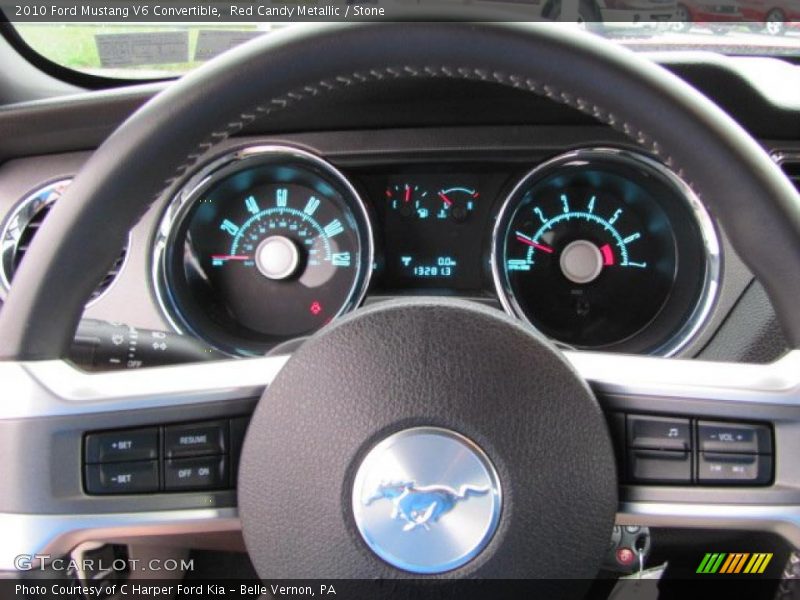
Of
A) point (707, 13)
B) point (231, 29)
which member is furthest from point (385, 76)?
point (707, 13)

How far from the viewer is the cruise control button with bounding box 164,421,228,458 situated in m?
1.10

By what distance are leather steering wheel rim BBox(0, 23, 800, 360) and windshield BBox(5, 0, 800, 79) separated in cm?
61

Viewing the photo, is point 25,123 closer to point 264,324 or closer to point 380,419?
point 264,324

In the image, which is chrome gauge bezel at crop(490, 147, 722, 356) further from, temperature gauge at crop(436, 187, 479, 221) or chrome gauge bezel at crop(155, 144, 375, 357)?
chrome gauge bezel at crop(155, 144, 375, 357)

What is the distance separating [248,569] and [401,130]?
96 cm

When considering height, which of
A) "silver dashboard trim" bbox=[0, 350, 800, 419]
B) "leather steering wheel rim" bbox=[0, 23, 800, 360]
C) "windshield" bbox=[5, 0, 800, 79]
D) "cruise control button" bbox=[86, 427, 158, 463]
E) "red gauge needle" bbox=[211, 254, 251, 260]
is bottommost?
"cruise control button" bbox=[86, 427, 158, 463]

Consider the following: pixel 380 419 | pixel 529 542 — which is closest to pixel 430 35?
pixel 380 419

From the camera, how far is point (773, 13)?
1.92 m

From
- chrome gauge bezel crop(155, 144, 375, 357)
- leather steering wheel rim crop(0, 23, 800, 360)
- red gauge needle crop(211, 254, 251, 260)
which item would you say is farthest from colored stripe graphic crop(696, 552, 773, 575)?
red gauge needle crop(211, 254, 251, 260)

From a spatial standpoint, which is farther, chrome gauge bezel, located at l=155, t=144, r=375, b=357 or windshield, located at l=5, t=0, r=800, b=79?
chrome gauge bezel, located at l=155, t=144, r=375, b=357

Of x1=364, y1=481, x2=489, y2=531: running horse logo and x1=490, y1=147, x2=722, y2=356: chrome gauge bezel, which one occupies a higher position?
x1=490, y1=147, x2=722, y2=356: chrome gauge bezel

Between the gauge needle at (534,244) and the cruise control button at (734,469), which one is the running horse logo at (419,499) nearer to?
the cruise control button at (734,469)

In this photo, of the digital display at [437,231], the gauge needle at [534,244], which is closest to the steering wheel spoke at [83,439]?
the digital display at [437,231]

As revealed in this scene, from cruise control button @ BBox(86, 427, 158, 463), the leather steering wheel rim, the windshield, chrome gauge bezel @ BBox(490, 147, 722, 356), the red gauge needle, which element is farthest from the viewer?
the red gauge needle
